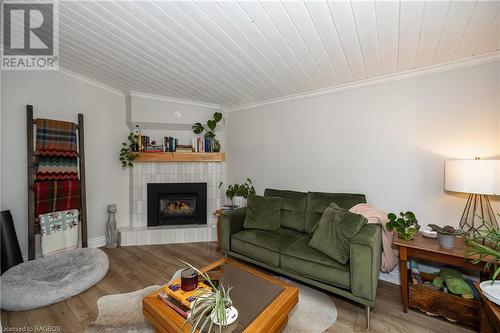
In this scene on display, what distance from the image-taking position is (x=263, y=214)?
2752 mm

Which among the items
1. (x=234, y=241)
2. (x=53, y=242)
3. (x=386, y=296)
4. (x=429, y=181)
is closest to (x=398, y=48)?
(x=429, y=181)

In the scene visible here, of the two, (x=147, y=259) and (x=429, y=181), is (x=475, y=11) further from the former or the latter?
(x=147, y=259)

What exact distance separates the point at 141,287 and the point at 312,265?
5.76 ft

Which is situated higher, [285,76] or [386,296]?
[285,76]

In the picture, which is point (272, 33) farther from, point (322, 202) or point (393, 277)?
point (393, 277)

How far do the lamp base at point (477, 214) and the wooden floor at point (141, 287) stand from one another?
91cm

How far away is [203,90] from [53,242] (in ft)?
9.06

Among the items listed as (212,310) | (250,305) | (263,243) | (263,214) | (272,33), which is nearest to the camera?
(212,310)

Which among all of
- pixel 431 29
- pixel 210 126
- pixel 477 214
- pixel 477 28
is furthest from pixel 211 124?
pixel 477 214

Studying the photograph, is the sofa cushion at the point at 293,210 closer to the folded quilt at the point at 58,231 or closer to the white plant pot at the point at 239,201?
the white plant pot at the point at 239,201

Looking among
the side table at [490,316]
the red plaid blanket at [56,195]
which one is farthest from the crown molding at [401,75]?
the red plaid blanket at [56,195]

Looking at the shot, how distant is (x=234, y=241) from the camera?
8.47 feet

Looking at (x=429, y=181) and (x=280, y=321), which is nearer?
(x=280, y=321)

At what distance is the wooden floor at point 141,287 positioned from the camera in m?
1.67
